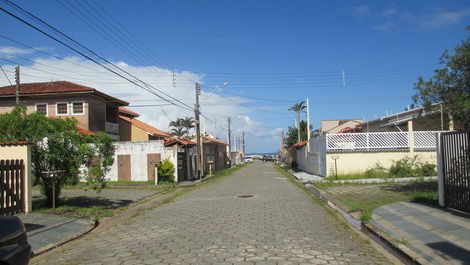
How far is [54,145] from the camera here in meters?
13.1

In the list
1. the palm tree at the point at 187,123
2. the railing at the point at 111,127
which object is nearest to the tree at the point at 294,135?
the palm tree at the point at 187,123

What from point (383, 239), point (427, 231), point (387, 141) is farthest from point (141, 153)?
point (427, 231)

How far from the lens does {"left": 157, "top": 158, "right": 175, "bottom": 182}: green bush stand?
1053 inches

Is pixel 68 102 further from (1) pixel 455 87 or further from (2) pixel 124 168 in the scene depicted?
(1) pixel 455 87

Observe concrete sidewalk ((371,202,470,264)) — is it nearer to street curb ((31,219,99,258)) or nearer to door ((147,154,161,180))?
street curb ((31,219,99,258))

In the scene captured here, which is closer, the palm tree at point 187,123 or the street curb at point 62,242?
the street curb at point 62,242

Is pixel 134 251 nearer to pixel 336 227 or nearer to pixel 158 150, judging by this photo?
pixel 336 227

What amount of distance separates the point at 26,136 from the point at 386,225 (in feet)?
35.3

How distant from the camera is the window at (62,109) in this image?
1265 inches

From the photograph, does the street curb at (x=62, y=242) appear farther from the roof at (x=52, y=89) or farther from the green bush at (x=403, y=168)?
the roof at (x=52, y=89)

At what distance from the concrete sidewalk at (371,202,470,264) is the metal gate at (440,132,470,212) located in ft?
1.09

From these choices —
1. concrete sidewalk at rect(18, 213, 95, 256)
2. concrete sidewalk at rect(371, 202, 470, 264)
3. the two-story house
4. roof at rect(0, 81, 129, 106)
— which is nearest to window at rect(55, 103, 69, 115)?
the two-story house

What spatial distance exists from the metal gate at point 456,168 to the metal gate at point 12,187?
1173 cm

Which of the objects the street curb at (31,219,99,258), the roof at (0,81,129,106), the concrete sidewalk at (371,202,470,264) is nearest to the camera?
the concrete sidewalk at (371,202,470,264)
